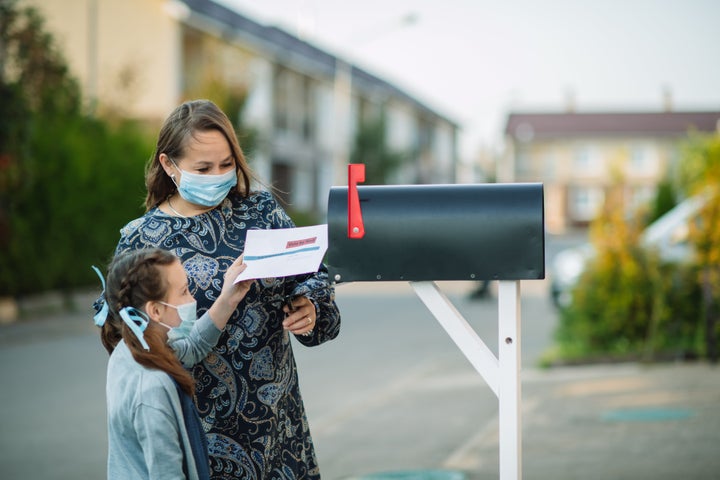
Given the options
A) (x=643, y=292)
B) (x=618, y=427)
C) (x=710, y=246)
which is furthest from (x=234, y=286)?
(x=643, y=292)

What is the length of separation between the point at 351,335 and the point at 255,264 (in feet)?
39.2

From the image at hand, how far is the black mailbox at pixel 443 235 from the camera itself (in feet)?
10.3

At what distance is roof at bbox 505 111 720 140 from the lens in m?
80.6

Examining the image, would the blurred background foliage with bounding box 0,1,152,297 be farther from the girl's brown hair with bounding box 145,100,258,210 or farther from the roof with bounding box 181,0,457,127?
the girl's brown hair with bounding box 145,100,258,210

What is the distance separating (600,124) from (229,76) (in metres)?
59.0

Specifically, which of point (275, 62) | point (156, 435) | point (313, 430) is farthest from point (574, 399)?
point (275, 62)

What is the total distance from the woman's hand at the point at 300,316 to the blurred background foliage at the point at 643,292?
26.9ft

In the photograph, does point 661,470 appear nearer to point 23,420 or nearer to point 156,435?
point 156,435

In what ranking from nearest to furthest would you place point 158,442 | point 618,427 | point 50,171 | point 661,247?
point 158,442 → point 618,427 → point 661,247 → point 50,171

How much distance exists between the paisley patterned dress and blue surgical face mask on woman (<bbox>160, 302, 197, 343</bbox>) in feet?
0.66

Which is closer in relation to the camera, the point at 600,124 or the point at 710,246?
the point at 710,246

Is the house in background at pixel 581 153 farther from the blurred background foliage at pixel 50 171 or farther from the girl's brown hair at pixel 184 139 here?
the girl's brown hair at pixel 184 139

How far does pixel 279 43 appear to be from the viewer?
38875 mm

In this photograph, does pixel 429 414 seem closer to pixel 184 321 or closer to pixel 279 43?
pixel 184 321
